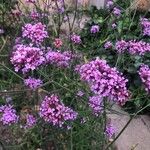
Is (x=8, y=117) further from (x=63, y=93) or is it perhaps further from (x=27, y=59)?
(x=27, y=59)

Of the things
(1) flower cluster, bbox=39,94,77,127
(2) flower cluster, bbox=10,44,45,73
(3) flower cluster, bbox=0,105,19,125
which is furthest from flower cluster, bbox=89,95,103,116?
(2) flower cluster, bbox=10,44,45,73

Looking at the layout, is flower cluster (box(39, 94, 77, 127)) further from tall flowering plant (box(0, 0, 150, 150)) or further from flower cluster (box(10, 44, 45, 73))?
flower cluster (box(10, 44, 45, 73))

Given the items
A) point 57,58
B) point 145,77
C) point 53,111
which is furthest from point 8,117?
point 145,77

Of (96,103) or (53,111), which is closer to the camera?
(53,111)

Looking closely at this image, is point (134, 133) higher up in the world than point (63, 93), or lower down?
lower down

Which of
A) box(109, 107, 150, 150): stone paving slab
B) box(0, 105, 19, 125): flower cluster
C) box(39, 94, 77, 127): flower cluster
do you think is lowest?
box(109, 107, 150, 150): stone paving slab

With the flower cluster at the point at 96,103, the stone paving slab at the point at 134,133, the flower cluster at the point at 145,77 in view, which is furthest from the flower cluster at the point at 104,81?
the stone paving slab at the point at 134,133

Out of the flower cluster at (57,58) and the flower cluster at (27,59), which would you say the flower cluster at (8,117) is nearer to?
the flower cluster at (57,58)

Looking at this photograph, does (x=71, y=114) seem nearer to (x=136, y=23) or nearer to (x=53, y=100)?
(x=53, y=100)
